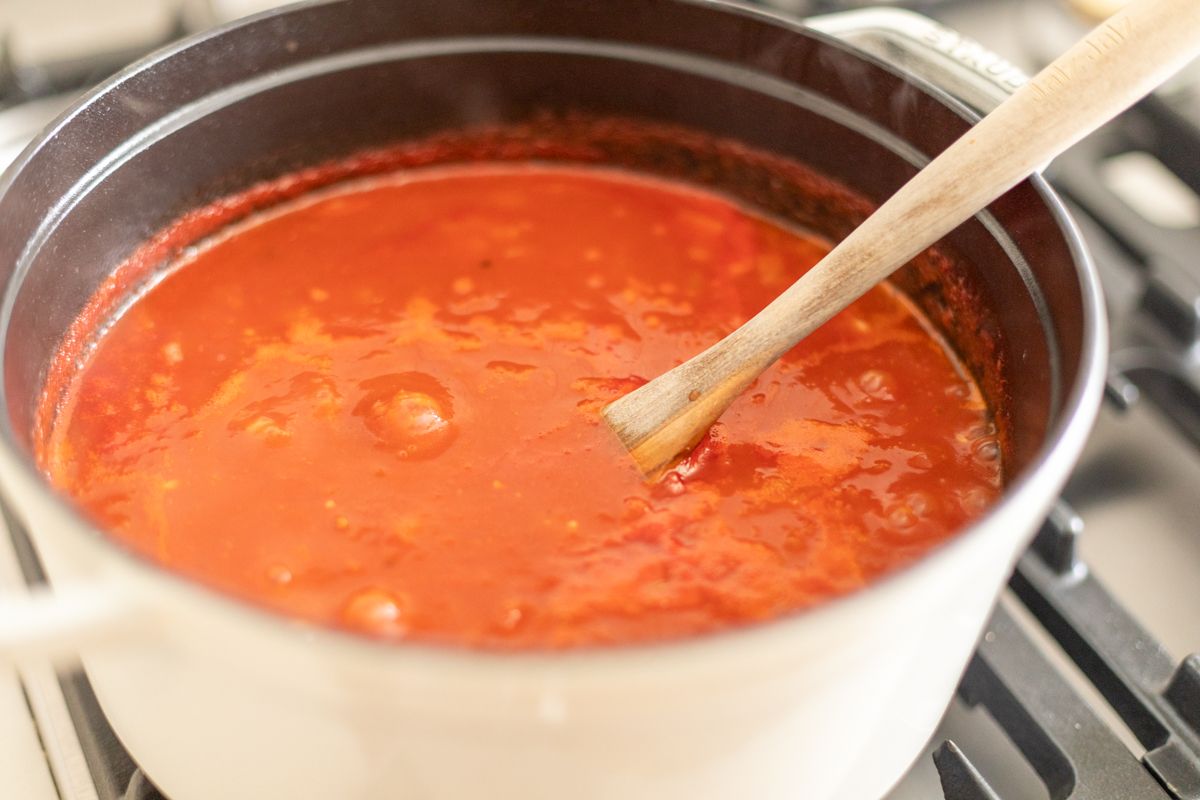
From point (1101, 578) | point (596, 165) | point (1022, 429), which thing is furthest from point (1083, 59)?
point (596, 165)

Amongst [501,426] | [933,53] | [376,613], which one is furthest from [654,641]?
[933,53]

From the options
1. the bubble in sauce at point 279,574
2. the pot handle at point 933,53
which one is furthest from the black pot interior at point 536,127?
the bubble in sauce at point 279,574

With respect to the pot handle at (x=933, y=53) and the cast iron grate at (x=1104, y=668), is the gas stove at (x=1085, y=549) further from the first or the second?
the pot handle at (x=933, y=53)

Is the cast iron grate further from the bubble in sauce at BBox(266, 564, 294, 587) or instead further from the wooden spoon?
the bubble in sauce at BBox(266, 564, 294, 587)

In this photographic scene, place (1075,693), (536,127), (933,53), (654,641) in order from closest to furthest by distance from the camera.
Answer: (654,641)
(1075,693)
(933,53)
(536,127)

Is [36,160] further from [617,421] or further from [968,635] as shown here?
[968,635]

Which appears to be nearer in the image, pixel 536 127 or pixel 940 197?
pixel 940 197

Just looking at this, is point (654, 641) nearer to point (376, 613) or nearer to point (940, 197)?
point (376, 613)
